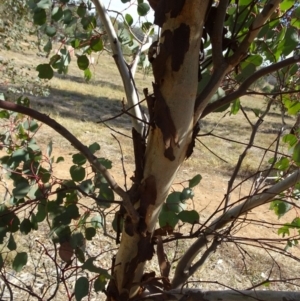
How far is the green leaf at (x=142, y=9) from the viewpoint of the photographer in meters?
1.15

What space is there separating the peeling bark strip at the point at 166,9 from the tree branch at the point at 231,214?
41 cm

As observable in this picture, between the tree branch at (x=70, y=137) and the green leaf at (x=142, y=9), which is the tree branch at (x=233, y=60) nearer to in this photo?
the tree branch at (x=70, y=137)

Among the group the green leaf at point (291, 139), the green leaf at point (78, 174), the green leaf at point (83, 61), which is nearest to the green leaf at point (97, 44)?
the green leaf at point (83, 61)

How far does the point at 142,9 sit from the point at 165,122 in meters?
0.57

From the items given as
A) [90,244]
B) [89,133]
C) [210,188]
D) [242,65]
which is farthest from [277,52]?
[89,133]

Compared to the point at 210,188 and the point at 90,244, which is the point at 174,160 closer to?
the point at 90,244

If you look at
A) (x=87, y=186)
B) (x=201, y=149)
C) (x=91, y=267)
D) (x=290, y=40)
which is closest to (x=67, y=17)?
(x=87, y=186)

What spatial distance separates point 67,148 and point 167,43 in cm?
539

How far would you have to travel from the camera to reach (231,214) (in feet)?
3.28

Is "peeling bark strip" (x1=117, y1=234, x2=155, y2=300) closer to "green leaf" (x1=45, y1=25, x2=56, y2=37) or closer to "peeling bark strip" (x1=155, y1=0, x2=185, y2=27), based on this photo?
"peeling bark strip" (x1=155, y1=0, x2=185, y2=27)

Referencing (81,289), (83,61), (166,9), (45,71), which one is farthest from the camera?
(83,61)

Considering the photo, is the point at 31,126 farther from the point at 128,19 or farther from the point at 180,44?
the point at 180,44

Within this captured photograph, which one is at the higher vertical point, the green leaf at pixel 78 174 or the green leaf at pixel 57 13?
the green leaf at pixel 57 13

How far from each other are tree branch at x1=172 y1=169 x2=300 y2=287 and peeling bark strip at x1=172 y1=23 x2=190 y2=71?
36cm
